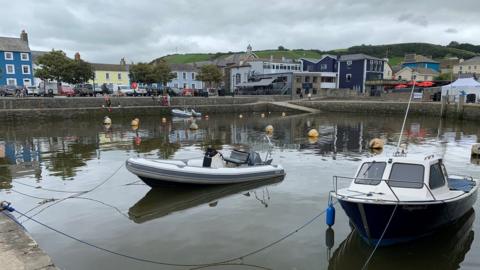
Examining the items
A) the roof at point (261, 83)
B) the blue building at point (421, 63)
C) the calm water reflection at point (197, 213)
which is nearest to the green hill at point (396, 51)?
the blue building at point (421, 63)

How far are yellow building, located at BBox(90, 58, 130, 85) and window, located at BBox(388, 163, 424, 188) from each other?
72.2m

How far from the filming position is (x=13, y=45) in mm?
57875

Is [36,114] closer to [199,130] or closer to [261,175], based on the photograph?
[199,130]

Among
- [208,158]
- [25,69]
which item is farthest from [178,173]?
[25,69]

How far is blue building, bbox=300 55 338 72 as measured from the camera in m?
73.7

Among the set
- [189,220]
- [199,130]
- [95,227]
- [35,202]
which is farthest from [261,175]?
[199,130]

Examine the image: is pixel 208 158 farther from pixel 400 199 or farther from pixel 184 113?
pixel 184 113

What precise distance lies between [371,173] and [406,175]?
33.0 inches

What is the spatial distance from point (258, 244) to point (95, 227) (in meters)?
4.68

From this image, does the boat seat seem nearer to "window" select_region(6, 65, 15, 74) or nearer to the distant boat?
the distant boat

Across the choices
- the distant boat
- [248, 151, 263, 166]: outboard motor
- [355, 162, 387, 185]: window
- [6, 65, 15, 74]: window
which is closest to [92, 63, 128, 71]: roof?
[6, 65, 15, 74]: window

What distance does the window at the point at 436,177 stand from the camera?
8803 mm

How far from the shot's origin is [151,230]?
991cm

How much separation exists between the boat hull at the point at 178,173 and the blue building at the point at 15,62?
55.4m
